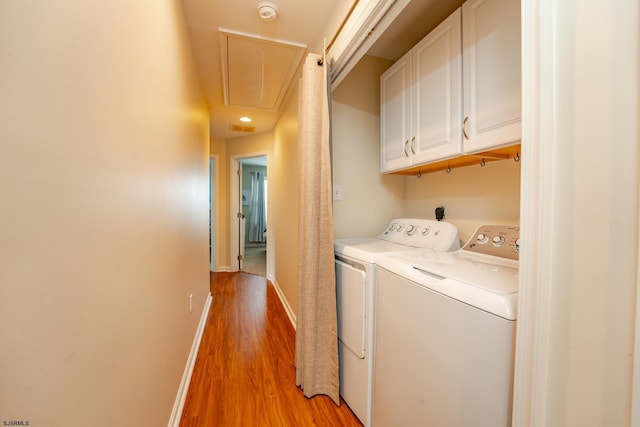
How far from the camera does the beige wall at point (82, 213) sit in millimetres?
404

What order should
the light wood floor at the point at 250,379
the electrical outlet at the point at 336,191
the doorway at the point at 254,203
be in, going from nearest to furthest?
the light wood floor at the point at 250,379 < the electrical outlet at the point at 336,191 < the doorway at the point at 254,203

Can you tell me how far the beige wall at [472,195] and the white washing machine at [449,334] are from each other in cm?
14

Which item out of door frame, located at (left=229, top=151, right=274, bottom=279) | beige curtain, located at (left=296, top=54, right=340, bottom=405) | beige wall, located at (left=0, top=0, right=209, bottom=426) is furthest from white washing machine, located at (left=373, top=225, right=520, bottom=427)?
door frame, located at (left=229, top=151, right=274, bottom=279)

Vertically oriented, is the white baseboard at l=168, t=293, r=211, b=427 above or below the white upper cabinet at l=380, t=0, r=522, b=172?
below

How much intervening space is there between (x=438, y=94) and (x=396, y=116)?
1.21ft

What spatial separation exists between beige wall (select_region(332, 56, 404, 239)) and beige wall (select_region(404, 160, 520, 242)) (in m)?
0.26

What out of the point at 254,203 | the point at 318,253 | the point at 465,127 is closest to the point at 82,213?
the point at 318,253

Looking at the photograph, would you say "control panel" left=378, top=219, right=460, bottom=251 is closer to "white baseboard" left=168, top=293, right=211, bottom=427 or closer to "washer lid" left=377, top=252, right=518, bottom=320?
"washer lid" left=377, top=252, right=518, bottom=320

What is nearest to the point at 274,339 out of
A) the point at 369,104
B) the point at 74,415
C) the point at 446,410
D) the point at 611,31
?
the point at 446,410

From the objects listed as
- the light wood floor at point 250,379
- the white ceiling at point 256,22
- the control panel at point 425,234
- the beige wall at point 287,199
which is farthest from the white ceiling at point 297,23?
the light wood floor at point 250,379

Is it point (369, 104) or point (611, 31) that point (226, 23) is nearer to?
point (369, 104)

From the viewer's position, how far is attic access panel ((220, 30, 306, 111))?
6.38ft

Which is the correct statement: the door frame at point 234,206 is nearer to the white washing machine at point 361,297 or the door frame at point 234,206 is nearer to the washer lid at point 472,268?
the white washing machine at point 361,297

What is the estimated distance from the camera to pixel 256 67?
2250 millimetres
